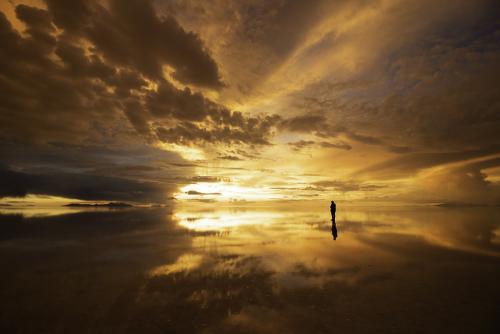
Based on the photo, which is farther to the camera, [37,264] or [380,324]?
[37,264]

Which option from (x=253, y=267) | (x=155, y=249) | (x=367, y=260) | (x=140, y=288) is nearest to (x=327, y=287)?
(x=253, y=267)

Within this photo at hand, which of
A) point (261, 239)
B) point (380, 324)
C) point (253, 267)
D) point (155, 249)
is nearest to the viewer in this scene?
point (380, 324)

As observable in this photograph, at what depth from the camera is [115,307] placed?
1060 centimetres

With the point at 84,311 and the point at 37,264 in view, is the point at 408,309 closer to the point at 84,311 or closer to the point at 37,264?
the point at 84,311

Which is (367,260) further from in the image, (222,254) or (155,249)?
(155,249)

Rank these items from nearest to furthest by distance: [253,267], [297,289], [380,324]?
[380,324] < [297,289] < [253,267]

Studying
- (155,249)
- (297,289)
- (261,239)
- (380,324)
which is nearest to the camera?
(380,324)

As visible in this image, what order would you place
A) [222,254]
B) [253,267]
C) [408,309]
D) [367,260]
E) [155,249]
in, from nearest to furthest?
[408,309] → [253,267] → [367,260] → [222,254] → [155,249]

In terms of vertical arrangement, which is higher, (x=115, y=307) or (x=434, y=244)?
(x=434, y=244)

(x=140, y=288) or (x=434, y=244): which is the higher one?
Answer: (x=434, y=244)

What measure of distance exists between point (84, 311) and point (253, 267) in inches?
368

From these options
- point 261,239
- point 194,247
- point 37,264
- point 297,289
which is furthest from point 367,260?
point 37,264

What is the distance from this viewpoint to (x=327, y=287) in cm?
1278

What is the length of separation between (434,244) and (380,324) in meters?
19.1
